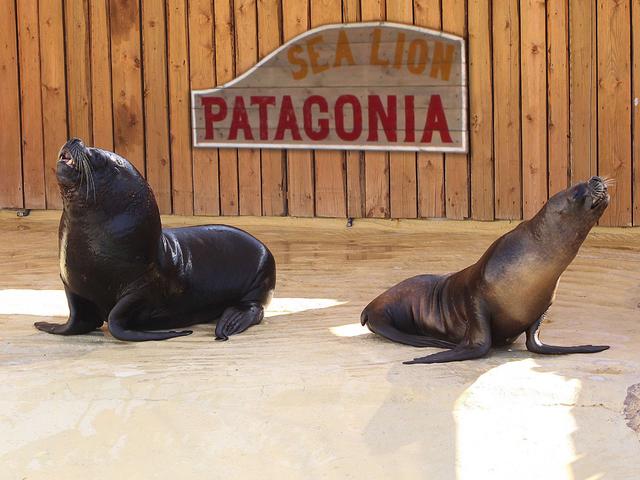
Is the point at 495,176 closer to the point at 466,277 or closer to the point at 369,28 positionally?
the point at 369,28

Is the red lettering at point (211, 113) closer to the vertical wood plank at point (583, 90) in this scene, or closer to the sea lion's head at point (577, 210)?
the vertical wood plank at point (583, 90)

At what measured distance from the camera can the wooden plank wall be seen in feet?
24.2

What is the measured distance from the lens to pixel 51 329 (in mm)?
5383

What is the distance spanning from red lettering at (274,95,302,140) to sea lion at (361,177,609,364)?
311 centimetres

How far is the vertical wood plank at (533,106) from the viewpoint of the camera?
7.41 metres

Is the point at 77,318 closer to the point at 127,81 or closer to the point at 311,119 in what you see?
the point at 311,119

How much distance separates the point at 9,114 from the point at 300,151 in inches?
86.6

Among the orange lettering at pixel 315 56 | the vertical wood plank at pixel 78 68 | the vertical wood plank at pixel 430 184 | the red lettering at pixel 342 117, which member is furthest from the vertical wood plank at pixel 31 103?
the vertical wood plank at pixel 430 184

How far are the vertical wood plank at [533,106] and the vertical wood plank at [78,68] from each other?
303 centimetres

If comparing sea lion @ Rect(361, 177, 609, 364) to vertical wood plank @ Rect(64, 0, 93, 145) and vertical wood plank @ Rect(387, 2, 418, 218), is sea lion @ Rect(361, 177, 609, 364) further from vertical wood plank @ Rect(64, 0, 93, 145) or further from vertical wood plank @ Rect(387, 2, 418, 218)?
vertical wood plank @ Rect(64, 0, 93, 145)

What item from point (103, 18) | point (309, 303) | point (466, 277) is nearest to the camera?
point (466, 277)

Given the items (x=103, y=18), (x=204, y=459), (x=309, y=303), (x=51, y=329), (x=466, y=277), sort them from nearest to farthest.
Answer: (x=204, y=459), (x=466, y=277), (x=51, y=329), (x=309, y=303), (x=103, y=18)

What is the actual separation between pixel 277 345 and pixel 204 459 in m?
1.43

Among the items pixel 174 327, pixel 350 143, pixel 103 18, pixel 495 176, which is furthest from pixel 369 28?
pixel 174 327
